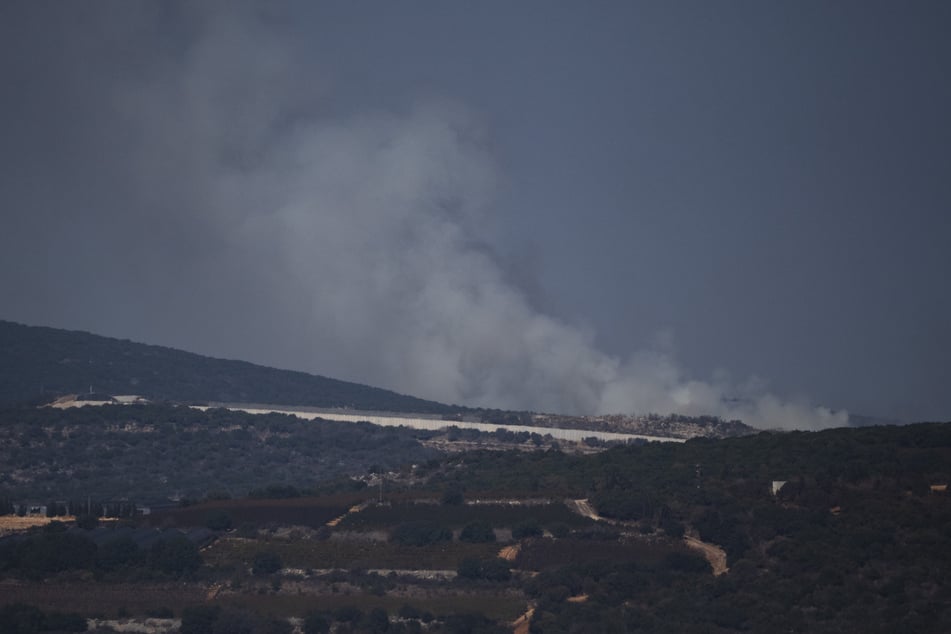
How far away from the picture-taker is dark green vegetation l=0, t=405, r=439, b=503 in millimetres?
123812

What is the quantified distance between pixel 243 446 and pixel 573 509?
6023cm

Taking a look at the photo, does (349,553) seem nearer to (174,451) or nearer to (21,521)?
(21,521)

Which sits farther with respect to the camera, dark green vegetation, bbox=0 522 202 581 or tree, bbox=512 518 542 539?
tree, bbox=512 518 542 539

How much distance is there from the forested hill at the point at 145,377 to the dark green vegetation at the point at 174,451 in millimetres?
28142

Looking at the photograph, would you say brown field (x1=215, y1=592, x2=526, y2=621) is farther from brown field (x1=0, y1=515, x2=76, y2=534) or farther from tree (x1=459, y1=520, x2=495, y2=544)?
brown field (x1=0, y1=515, x2=76, y2=534)

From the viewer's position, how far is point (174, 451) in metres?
136

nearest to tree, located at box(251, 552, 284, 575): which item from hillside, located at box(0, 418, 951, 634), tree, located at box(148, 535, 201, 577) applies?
hillside, located at box(0, 418, 951, 634)

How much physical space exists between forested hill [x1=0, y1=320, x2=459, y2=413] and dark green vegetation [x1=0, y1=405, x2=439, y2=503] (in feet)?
92.3

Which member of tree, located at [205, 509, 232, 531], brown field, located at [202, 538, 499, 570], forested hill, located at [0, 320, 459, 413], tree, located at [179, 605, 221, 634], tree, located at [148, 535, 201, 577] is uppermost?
forested hill, located at [0, 320, 459, 413]

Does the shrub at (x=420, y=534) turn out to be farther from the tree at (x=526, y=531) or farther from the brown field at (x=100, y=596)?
the brown field at (x=100, y=596)

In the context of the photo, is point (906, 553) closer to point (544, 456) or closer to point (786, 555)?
point (786, 555)

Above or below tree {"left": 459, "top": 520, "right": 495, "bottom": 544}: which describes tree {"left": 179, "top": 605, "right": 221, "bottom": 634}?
below

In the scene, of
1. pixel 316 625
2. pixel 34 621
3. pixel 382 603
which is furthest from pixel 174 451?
pixel 316 625

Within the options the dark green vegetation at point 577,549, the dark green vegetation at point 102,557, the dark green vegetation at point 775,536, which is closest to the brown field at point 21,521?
the dark green vegetation at point 577,549
